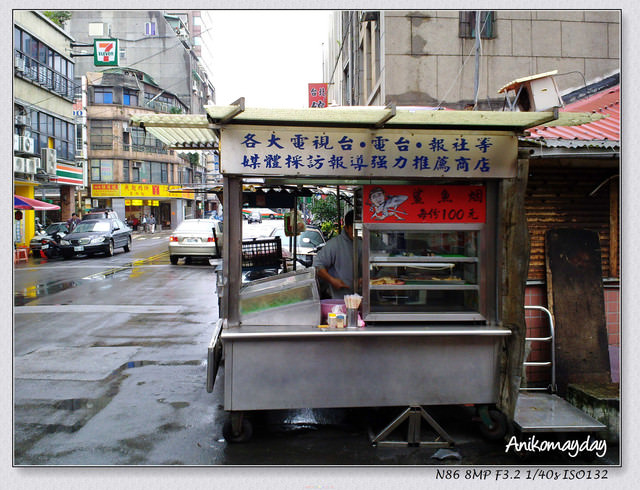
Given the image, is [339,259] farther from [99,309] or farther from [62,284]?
[62,284]

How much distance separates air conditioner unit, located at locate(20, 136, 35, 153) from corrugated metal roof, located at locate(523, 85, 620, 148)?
841 inches

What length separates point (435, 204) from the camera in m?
4.80

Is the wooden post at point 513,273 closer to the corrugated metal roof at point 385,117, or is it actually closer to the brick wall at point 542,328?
the corrugated metal roof at point 385,117

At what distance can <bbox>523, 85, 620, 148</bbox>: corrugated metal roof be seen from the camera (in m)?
5.09

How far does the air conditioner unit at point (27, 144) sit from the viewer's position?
21500 millimetres

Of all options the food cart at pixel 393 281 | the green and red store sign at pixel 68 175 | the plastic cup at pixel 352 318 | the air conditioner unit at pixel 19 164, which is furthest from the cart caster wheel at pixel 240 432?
the green and red store sign at pixel 68 175

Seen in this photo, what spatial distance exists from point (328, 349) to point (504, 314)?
1.64 meters

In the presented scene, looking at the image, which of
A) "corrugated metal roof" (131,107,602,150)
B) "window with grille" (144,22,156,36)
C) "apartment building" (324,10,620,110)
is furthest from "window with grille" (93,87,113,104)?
"corrugated metal roof" (131,107,602,150)

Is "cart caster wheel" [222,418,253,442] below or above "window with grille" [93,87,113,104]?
below

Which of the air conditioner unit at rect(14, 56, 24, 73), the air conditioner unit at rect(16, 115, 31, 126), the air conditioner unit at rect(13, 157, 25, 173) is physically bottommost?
the air conditioner unit at rect(13, 157, 25, 173)

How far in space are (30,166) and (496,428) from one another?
76.4 ft

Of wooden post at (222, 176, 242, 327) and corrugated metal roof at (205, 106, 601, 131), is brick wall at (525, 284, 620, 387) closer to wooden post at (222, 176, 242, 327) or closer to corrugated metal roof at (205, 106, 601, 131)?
corrugated metal roof at (205, 106, 601, 131)

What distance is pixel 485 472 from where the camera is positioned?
4031mm

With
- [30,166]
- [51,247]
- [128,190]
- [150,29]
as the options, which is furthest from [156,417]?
[150,29]
